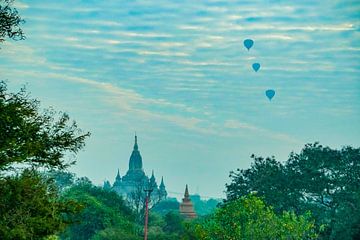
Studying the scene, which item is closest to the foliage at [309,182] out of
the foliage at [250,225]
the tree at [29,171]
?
the foliage at [250,225]

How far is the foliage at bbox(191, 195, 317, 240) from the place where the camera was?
4769 cm

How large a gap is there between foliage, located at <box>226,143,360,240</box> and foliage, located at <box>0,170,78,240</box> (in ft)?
180

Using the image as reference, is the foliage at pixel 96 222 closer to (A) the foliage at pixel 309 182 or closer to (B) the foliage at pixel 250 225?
(A) the foliage at pixel 309 182

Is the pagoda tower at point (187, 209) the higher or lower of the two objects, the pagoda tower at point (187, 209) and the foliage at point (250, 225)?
the higher

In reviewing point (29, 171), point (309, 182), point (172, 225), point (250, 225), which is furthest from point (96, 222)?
point (29, 171)

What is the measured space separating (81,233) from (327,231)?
29.1 metres

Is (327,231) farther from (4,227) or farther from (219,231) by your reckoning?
(4,227)

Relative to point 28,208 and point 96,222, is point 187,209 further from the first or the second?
point 28,208

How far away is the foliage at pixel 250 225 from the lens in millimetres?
47688

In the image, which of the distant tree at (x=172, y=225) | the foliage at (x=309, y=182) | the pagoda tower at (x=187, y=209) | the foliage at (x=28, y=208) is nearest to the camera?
the foliage at (x=28, y=208)

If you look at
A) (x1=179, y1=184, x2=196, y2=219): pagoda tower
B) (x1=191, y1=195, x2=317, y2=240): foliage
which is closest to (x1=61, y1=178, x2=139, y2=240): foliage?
(x1=179, y1=184, x2=196, y2=219): pagoda tower

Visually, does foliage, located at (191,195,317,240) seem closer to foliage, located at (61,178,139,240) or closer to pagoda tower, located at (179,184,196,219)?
foliage, located at (61,178,139,240)

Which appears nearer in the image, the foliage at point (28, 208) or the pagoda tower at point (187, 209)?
the foliage at point (28, 208)

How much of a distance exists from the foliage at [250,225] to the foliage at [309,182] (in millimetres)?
25288
